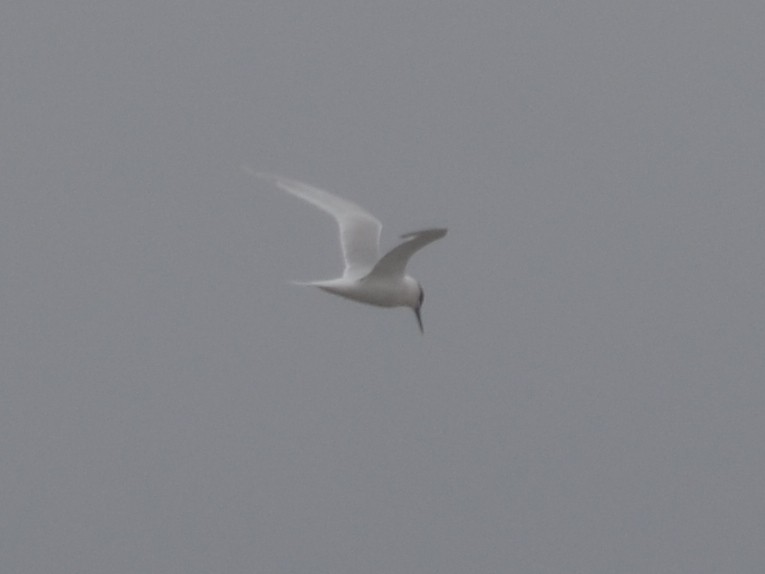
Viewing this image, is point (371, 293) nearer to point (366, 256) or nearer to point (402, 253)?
point (402, 253)

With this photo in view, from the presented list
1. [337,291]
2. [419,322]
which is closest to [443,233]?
[337,291]

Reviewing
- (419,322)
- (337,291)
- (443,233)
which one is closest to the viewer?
(443,233)

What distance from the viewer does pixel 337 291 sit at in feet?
66.5

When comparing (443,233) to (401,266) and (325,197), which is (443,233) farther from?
(325,197)

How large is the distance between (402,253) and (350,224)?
8.51ft

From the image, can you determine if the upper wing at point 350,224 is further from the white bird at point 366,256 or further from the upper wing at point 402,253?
the upper wing at point 402,253

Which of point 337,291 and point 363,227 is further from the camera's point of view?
point 363,227

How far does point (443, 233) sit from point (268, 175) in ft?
14.0

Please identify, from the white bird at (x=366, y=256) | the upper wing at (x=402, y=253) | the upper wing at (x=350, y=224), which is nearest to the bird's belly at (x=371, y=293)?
the white bird at (x=366, y=256)

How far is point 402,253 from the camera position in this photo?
19984 mm

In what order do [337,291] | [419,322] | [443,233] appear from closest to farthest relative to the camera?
[443,233] → [337,291] → [419,322]

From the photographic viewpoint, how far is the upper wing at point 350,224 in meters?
21.8

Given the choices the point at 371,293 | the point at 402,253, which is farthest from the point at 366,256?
the point at 402,253

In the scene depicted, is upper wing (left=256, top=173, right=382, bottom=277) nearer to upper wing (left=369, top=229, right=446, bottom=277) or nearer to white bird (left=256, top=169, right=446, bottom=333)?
white bird (left=256, top=169, right=446, bottom=333)
